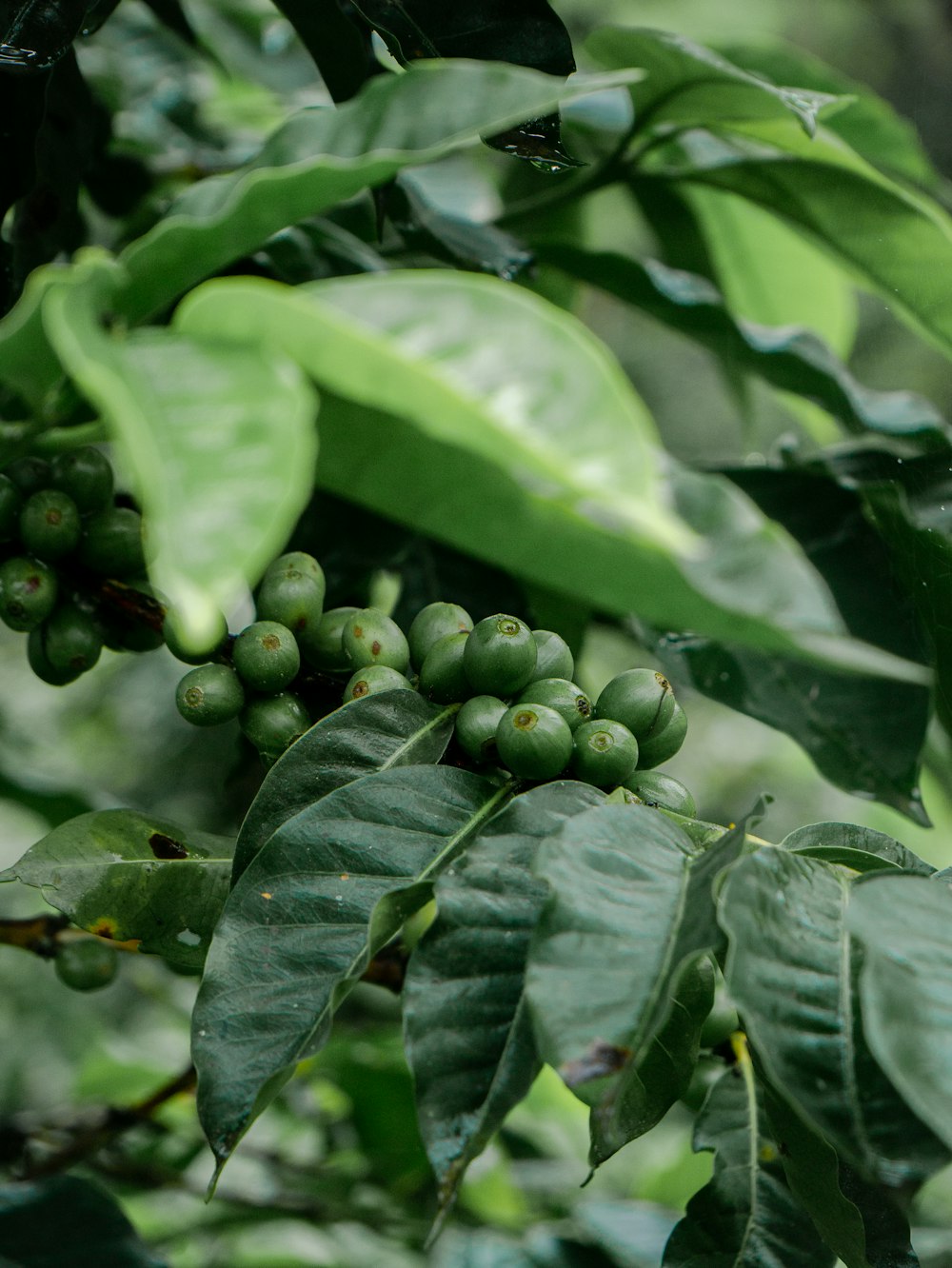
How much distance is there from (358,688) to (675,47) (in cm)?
59

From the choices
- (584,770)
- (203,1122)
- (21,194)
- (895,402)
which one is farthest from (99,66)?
(203,1122)

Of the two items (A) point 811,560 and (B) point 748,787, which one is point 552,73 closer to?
(A) point 811,560

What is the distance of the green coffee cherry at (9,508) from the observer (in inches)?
28.8

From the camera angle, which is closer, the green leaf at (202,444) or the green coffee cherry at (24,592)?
the green leaf at (202,444)

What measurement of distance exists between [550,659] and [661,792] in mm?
117

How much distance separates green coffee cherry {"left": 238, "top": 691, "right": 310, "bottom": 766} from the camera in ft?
2.34

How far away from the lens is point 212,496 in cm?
32

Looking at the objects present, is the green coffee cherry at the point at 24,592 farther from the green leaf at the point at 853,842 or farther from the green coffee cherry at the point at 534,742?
the green leaf at the point at 853,842

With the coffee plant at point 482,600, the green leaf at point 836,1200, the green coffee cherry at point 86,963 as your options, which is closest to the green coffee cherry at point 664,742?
the coffee plant at point 482,600

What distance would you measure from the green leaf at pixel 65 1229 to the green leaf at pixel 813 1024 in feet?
2.01

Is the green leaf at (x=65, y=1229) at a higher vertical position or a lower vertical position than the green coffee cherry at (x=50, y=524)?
lower

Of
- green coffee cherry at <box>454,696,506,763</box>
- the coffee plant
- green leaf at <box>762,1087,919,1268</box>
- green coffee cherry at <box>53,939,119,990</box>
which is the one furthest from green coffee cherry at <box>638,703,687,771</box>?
green coffee cherry at <box>53,939,119,990</box>

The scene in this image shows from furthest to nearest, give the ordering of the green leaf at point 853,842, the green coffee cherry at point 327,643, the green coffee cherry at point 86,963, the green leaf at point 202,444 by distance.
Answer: the green coffee cherry at point 86,963, the green coffee cherry at point 327,643, the green leaf at point 853,842, the green leaf at point 202,444

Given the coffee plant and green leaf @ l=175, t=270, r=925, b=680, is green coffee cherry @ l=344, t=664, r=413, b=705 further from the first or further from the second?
green leaf @ l=175, t=270, r=925, b=680
